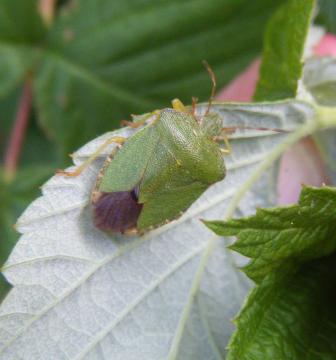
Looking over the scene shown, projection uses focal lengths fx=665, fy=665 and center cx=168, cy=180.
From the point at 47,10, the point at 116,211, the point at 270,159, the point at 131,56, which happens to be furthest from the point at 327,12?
the point at 116,211

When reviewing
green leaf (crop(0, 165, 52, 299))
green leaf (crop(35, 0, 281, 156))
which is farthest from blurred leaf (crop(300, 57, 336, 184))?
green leaf (crop(0, 165, 52, 299))

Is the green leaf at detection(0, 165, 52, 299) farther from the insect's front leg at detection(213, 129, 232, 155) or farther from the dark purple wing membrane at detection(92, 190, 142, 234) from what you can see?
the insect's front leg at detection(213, 129, 232, 155)

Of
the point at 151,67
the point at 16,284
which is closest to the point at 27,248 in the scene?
the point at 16,284

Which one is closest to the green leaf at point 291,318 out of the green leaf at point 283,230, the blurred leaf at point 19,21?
the green leaf at point 283,230

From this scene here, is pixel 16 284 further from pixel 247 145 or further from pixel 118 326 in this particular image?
pixel 247 145

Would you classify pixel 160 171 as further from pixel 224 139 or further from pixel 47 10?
pixel 47 10

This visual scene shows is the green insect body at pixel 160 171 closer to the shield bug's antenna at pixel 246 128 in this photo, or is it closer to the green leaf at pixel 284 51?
the shield bug's antenna at pixel 246 128
